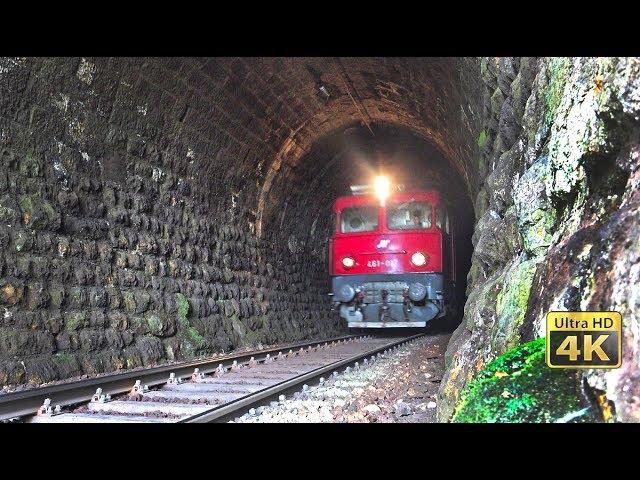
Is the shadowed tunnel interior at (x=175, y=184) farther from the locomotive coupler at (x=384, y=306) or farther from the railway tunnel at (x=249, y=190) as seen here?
the locomotive coupler at (x=384, y=306)

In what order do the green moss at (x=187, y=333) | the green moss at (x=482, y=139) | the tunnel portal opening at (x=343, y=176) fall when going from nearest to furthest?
the green moss at (x=482, y=139)
the green moss at (x=187, y=333)
the tunnel portal opening at (x=343, y=176)

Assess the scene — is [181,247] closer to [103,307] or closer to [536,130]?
[103,307]

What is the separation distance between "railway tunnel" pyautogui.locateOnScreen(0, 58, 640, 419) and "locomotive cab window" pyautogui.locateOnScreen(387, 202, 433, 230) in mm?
1149

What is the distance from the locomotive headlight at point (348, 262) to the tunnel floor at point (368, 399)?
4.17 meters

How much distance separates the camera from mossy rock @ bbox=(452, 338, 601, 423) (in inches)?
93.7

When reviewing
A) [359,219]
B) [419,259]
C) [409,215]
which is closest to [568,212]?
[419,259]

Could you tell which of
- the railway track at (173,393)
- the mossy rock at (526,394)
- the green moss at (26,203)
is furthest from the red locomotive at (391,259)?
the mossy rock at (526,394)

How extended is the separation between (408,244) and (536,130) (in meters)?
6.81

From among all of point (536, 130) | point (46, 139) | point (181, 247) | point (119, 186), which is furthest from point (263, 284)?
point (536, 130)

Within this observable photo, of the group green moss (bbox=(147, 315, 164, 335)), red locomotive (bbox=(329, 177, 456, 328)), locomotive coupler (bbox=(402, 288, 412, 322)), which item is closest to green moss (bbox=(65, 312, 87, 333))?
green moss (bbox=(147, 315, 164, 335))

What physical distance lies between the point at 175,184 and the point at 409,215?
493 centimetres

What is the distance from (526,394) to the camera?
2.58 m

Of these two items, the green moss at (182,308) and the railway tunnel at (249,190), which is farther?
the green moss at (182,308)

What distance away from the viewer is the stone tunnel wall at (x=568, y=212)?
95.3 inches
